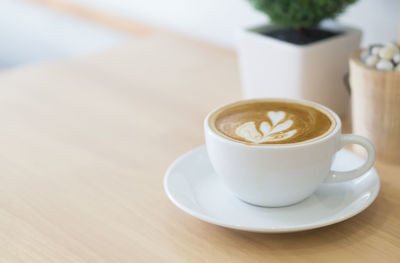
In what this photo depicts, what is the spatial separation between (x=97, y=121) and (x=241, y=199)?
0.99 ft

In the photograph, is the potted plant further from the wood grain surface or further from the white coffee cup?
the white coffee cup

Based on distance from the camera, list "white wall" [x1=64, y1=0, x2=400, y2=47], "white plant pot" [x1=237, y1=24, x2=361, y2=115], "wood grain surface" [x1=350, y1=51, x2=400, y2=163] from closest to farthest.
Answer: "wood grain surface" [x1=350, y1=51, x2=400, y2=163]
"white plant pot" [x1=237, y1=24, x2=361, y2=115]
"white wall" [x1=64, y1=0, x2=400, y2=47]

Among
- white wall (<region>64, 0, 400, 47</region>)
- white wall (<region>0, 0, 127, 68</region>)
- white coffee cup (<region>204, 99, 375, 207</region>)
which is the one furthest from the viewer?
white wall (<region>0, 0, 127, 68</region>)

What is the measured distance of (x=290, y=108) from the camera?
0.54m

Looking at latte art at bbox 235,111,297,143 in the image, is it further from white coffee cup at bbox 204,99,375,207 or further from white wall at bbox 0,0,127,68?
white wall at bbox 0,0,127,68

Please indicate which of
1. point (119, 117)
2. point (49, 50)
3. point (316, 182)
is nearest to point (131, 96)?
point (119, 117)

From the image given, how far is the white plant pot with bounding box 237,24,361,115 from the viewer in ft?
2.18

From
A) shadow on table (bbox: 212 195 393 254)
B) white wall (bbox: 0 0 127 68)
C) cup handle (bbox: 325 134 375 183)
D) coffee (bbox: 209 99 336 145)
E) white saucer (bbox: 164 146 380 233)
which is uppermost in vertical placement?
coffee (bbox: 209 99 336 145)

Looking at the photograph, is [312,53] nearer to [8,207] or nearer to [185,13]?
[8,207]

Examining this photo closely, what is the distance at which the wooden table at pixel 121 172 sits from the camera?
0.46 meters

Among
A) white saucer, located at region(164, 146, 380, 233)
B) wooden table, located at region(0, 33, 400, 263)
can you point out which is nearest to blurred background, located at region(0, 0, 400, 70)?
wooden table, located at region(0, 33, 400, 263)

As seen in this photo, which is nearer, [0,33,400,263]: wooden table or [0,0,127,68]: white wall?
[0,33,400,263]: wooden table

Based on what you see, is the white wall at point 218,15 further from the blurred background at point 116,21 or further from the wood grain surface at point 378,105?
the wood grain surface at point 378,105

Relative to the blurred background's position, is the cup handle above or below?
above
